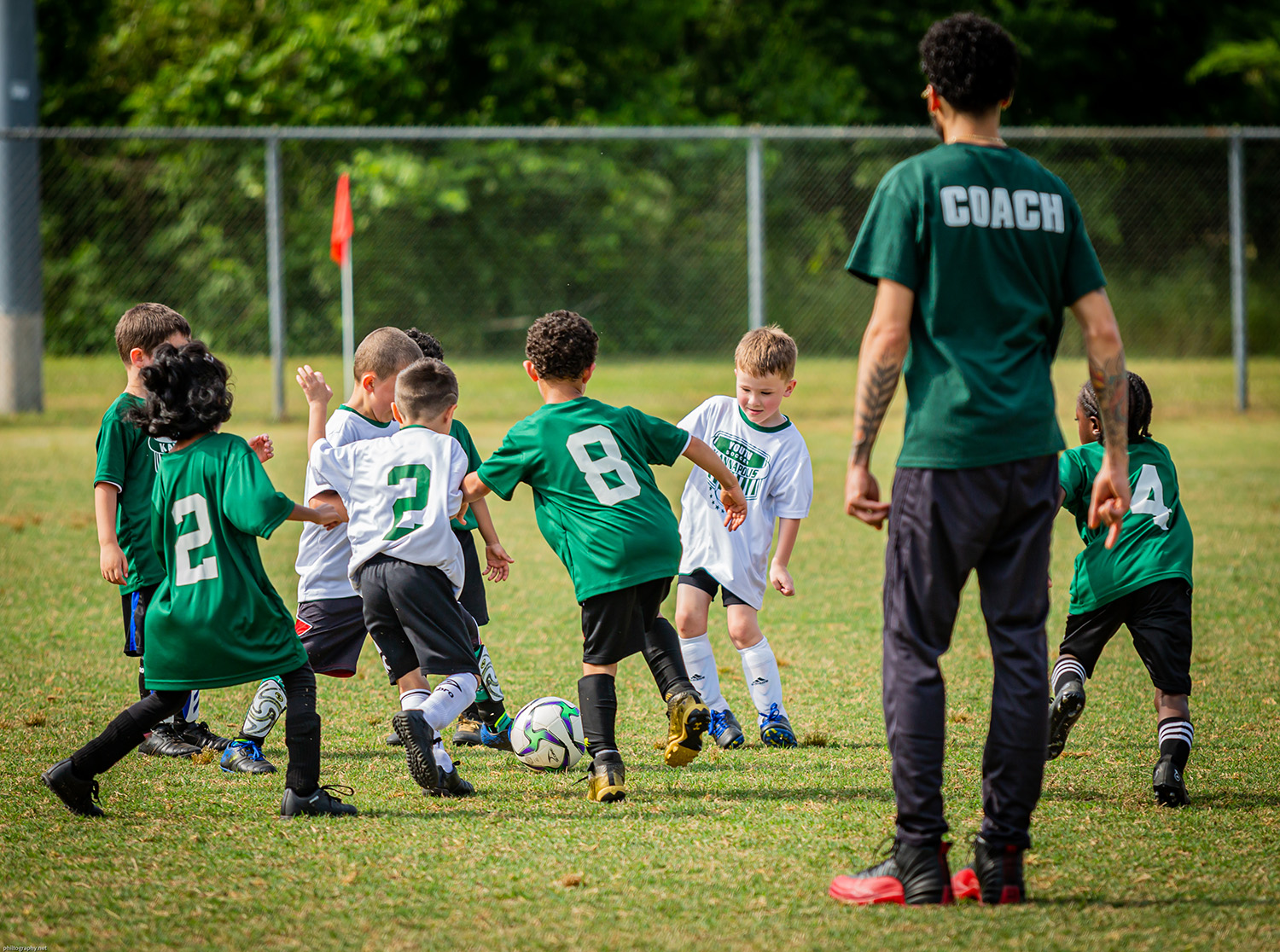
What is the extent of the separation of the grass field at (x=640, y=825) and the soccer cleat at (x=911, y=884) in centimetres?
5

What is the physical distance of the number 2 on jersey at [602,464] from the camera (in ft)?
13.0

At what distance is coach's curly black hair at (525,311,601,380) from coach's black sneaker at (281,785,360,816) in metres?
1.44

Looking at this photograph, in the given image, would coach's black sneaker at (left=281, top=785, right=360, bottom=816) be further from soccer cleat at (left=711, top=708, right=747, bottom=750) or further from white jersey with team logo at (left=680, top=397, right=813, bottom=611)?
white jersey with team logo at (left=680, top=397, right=813, bottom=611)

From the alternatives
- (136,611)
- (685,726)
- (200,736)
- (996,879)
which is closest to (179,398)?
(136,611)

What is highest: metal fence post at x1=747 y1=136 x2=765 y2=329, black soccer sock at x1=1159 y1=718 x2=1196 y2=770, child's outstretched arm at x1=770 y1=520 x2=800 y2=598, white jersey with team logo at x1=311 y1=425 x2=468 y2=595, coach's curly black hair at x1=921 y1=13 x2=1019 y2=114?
metal fence post at x1=747 y1=136 x2=765 y2=329

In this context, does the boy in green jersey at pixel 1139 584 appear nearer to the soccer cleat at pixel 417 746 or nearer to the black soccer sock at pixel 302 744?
the soccer cleat at pixel 417 746

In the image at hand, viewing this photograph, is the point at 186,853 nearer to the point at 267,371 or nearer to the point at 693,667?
the point at 693,667

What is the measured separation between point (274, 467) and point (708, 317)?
776 centimetres

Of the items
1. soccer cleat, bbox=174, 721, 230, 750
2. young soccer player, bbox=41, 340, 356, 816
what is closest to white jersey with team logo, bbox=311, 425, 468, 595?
young soccer player, bbox=41, 340, 356, 816

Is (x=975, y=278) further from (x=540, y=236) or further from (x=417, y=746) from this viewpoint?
(x=540, y=236)

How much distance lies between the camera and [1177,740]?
3896mm

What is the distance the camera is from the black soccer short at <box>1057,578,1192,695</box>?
13.2 feet

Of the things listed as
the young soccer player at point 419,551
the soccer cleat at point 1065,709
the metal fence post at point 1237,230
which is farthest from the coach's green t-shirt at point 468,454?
the metal fence post at point 1237,230

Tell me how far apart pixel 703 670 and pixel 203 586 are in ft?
6.10
